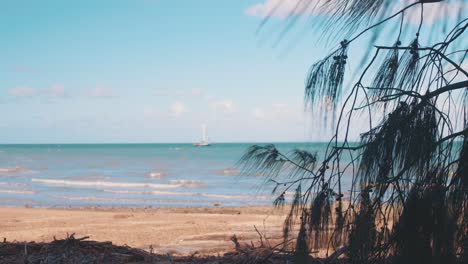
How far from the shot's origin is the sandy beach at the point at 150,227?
9.41 m

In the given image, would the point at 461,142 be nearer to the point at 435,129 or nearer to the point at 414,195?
the point at 435,129

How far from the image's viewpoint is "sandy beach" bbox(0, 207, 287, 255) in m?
9.41

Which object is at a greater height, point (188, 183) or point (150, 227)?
point (188, 183)

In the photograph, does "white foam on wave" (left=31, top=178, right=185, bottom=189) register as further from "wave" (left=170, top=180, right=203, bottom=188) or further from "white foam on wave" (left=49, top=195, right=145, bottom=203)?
"white foam on wave" (left=49, top=195, right=145, bottom=203)

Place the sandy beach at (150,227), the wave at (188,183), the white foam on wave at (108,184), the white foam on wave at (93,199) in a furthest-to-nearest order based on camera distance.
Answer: the wave at (188,183) < the white foam on wave at (108,184) < the white foam on wave at (93,199) < the sandy beach at (150,227)

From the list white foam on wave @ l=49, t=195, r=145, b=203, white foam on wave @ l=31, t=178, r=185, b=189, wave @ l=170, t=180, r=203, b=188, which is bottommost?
white foam on wave @ l=49, t=195, r=145, b=203

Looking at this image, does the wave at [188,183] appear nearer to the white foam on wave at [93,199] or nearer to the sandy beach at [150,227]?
the white foam on wave at [93,199]

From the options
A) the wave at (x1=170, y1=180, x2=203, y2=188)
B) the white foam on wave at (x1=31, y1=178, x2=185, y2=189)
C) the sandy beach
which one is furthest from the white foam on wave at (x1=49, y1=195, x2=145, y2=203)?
the wave at (x1=170, y1=180, x2=203, y2=188)

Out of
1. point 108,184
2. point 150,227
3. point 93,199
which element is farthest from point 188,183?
point 150,227

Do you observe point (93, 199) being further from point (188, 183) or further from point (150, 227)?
point (150, 227)

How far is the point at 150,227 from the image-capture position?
11.9m

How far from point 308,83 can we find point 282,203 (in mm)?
599

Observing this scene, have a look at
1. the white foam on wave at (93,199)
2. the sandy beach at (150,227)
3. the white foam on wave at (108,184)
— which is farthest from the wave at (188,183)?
the sandy beach at (150,227)

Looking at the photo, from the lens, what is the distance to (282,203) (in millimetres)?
2146
